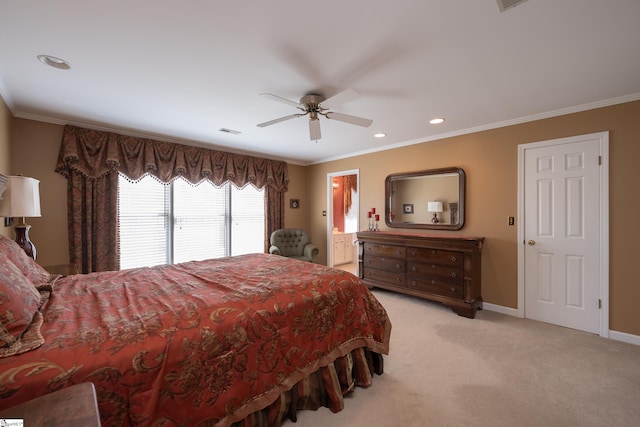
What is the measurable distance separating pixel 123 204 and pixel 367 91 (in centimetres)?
363

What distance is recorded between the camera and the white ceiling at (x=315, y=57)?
1.54 meters

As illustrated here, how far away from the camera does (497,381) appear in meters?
2.07

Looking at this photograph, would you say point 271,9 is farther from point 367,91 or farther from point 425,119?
point 425,119

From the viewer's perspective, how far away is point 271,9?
5.01 feet

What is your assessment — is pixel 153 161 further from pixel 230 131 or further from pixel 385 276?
pixel 385 276

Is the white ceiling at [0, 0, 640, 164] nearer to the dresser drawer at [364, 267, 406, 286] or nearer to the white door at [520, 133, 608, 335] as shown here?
the white door at [520, 133, 608, 335]

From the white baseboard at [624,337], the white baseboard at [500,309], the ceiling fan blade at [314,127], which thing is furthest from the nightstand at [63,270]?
the white baseboard at [624,337]

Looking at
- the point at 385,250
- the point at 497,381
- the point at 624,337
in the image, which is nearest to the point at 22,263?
the point at 497,381

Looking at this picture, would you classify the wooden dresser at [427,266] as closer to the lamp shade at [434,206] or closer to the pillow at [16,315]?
the lamp shade at [434,206]

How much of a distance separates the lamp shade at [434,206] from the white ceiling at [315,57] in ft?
4.17

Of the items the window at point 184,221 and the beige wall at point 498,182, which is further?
the window at point 184,221

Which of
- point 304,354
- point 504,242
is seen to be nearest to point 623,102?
point 504,242

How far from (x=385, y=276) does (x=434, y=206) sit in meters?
1.30

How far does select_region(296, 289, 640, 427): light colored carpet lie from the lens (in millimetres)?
1718
